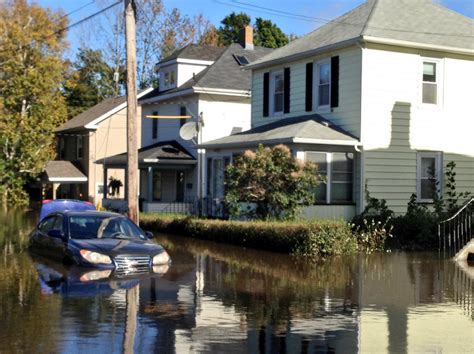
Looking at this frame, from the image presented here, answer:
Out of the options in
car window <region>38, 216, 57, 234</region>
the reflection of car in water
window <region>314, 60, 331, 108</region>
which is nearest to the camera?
the reflection of car in water

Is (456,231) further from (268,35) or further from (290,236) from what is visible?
(268,35)

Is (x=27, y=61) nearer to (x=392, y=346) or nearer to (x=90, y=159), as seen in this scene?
(x=90, y=159)

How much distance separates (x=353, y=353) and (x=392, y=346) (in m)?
0.68

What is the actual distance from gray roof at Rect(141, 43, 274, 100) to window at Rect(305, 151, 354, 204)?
39.0ft

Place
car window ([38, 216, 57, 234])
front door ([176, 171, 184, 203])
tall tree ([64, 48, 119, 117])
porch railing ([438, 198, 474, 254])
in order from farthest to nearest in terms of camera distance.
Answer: tall tree ([64, 48, 119, 117]), front door ([176, 171, 184, 203]), porch railing ([438, 198, 474, 254]), car window ([38, 216, 57, 234])

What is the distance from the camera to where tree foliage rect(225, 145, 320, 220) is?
21312 millimetres

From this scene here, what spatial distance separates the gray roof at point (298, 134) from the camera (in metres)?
23.1

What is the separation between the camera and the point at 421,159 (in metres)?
25.2

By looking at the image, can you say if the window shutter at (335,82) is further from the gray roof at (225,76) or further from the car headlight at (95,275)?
the car headlight at (95,275)

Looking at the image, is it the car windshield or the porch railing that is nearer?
the car windshield

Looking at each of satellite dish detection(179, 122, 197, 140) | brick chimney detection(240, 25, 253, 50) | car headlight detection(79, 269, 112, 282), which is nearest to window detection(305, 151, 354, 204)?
satellite dish detection(179, 122, 197, 140)

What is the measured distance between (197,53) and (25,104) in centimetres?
1730

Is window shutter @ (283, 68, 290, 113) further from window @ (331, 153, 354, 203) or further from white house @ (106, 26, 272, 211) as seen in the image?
white house @ (106, 26, 272, 211)

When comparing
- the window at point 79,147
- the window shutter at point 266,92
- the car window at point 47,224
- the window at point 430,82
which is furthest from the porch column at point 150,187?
the car window at point 47,224
